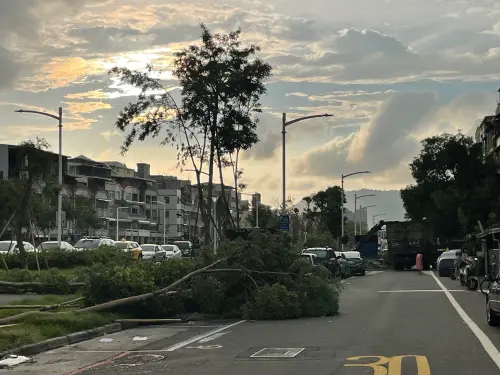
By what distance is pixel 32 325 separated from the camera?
14883mm

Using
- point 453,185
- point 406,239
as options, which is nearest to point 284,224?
point 406,239

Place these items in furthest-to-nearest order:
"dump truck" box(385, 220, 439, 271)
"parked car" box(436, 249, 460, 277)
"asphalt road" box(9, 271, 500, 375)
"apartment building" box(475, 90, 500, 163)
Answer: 1. "apartment building" box(475, 90, 500, 163)
2. "dump truck" box(385, 220, 439, 271)
3. "parked car" box(436, 249, 460, 277)
4. "asphalt road" box(9, 271, 500, 375)

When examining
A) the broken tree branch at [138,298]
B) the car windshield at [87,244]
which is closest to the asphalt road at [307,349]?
the broken tree branch at [138,298]

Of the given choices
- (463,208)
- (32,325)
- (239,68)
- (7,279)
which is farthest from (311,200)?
(32,325)

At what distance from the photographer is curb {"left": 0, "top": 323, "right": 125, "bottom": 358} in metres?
12.8

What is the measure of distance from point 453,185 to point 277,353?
236ft

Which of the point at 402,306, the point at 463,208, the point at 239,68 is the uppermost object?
the point at 239,68

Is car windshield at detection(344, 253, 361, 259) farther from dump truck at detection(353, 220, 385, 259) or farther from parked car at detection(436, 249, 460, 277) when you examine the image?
dump truck at detection(353, 220, 385, 259)

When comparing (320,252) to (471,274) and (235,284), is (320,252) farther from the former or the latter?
(235,284)

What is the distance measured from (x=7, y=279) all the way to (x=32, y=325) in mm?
10948

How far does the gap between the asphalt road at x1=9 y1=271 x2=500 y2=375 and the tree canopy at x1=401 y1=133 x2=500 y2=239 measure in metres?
52.0

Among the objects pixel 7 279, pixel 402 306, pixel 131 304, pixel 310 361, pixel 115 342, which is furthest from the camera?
pixel 7 279

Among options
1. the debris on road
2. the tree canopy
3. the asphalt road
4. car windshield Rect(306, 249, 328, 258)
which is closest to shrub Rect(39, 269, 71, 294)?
the asphalt road

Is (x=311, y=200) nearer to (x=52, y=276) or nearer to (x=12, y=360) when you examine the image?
(x=52, y=276)
